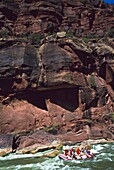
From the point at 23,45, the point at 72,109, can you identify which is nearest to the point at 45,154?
the point at 72,109

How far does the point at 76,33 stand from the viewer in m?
50.8

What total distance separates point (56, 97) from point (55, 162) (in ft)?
52.5

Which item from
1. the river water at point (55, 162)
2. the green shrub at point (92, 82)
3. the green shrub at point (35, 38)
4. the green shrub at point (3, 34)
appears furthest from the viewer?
the green shrub at point (3, 34)

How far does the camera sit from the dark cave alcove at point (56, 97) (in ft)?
129

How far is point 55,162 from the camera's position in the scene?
24.4 meters

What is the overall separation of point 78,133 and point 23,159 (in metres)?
8.87

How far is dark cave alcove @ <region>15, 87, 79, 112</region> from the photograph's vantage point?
3919cm

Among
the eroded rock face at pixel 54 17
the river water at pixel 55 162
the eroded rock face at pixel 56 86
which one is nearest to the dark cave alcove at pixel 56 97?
the eroded rock face at pixel 56 86

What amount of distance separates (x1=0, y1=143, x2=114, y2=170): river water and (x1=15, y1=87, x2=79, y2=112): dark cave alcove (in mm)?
11700

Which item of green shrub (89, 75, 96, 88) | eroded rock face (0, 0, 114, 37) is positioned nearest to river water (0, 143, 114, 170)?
green shrub (89, 75, 96, 88)

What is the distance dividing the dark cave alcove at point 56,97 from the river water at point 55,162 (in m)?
11.7

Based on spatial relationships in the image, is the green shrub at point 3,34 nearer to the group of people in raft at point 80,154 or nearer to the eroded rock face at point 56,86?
the eroded rock face at point 56,86

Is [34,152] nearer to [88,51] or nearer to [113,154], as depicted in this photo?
[113,154]

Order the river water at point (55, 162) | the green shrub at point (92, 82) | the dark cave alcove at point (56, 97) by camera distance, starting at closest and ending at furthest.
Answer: the river water at point (55, 162), the dark cave alcove at point (56, 97), the green shrub at point (92, 82)
